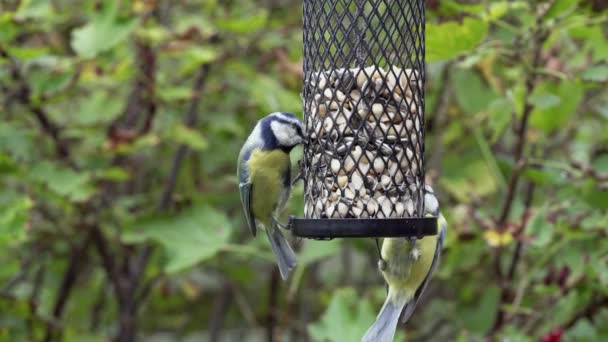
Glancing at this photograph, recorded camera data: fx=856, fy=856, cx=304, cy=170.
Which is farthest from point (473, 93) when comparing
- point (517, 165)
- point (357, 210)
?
point (357, 210)

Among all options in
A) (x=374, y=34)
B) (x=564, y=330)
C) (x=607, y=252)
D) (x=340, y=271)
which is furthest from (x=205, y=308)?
(x=374, y=34)

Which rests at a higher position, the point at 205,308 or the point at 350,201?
the point at 350,201

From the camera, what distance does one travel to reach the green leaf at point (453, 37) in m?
2.76

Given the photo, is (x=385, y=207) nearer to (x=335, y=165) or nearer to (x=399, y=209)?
(x=399, y=209)

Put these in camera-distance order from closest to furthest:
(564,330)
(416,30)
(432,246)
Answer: (416,30) → (432,246) → (564,330)

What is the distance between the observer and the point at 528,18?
3088mm

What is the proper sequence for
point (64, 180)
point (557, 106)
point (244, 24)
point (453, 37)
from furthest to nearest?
1. point (244, 24)
2. point (64, 180)
3. point (557, 106)
4. point (453, 37)

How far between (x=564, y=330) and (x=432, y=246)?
88 cm

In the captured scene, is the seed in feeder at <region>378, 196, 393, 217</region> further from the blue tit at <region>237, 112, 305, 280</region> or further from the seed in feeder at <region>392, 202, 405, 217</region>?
the blue tit at <region>237, 112, 305, 280</region>

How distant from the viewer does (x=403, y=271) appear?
2908mm

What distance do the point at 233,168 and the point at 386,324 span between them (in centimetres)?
203

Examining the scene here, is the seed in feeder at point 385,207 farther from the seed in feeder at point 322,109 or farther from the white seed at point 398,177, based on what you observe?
the seed in feeder at point 322,109

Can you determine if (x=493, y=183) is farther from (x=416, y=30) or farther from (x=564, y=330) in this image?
(x=416, y=30)

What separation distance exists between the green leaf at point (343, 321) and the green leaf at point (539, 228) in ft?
2.41
